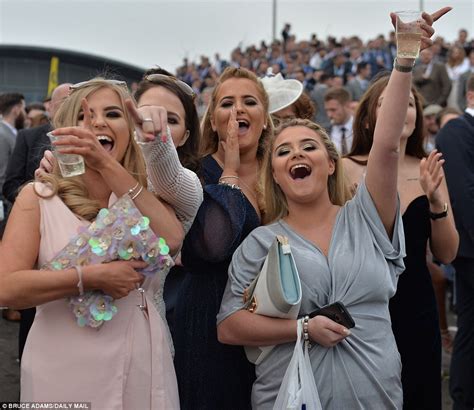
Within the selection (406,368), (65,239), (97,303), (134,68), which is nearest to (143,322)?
(97,303)

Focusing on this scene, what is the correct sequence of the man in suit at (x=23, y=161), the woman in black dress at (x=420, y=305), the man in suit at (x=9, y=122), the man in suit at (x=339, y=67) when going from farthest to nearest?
the man in suit at (x=339, y=67)
the man in suit at (x=9, y=122)
the man in suit at (x=23, y=161)
the woman in black dress at (x=420, y=305)

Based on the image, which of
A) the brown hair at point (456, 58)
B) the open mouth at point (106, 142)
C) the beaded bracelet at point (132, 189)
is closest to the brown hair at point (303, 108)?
the open mouth at point (106, 142)

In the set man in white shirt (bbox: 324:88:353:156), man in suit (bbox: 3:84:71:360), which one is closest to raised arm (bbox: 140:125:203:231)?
man in suit (bbox: 3:84:71:360)

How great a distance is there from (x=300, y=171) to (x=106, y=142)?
0.84m

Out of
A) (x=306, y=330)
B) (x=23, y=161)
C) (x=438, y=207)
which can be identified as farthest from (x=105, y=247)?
(x=23, y=161)

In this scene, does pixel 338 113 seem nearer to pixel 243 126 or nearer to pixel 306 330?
pixel 243 126

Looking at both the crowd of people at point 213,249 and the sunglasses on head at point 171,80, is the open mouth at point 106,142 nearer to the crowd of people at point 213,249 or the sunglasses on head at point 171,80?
the crowd of people at point 213,249

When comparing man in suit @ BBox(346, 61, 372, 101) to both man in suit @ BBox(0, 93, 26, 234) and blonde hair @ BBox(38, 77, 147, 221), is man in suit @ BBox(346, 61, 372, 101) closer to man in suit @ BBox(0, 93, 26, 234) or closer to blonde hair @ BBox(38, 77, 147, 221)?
man in suit @ BBox(0, 93, 26, 234)

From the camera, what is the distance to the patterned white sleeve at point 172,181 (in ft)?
9.75

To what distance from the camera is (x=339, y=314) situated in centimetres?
305

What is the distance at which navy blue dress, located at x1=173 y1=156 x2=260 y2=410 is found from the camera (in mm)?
3477

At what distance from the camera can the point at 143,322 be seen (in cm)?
301

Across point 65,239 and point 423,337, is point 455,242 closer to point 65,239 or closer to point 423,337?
point 423,337

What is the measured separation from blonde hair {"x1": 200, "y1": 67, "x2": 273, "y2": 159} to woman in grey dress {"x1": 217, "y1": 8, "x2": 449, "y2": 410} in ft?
2.28
